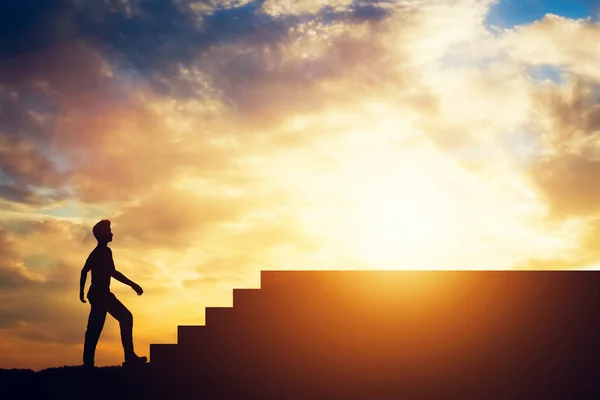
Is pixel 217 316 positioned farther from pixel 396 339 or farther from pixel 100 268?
pixel 396 339

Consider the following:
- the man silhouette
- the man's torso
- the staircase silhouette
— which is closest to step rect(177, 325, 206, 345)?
the staircase silhouette

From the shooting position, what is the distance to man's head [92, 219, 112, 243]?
47.3 feet

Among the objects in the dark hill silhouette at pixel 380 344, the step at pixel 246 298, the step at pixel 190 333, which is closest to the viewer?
the dark hill silhouette at pixel 380 344

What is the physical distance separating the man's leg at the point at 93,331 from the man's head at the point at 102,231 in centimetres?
109

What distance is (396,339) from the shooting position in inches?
608

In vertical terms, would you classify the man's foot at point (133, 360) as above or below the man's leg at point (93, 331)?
below

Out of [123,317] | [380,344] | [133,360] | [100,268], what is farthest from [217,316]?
[380,344]

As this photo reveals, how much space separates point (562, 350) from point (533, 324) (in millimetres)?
683

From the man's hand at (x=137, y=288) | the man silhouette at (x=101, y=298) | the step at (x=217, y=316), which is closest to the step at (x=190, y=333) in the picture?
the step at (x=217, y=316)

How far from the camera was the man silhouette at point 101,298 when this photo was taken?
14219mm

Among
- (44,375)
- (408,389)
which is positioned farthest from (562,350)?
(44,375)

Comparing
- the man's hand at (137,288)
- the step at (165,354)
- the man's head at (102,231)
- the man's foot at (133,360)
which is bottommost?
the man's foot at (133,360)

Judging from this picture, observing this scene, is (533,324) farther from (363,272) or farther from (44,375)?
(44,375)

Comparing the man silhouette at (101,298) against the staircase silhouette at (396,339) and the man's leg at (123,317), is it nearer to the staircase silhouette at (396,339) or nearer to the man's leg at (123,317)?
the man's leg at (123,317)
